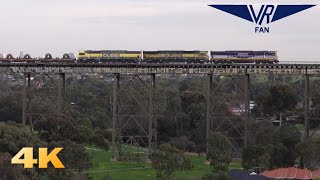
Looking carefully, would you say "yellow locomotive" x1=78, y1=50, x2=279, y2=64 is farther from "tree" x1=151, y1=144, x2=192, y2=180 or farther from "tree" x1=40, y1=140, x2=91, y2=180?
"tree" x1=40, y1=140, x2=91, y2=180

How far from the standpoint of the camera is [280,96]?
75.9 metres

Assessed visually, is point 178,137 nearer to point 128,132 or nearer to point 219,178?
point 128,132

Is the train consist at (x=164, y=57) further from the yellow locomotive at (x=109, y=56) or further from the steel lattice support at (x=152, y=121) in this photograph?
the steel lattice support at (x=152, y=121)

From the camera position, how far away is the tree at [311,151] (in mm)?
45156

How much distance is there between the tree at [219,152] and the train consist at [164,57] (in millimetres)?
8714

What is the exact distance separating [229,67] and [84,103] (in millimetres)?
32295

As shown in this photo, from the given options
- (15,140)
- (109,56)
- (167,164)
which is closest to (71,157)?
(15,140)

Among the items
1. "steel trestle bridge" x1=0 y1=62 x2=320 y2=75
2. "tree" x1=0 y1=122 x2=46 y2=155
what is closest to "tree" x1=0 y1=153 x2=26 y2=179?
"tree" x1=0 y1=122 x2=46 y2=155

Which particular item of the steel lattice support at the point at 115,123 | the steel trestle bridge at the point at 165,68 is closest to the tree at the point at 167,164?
the steel lattice support at the point at 115,123

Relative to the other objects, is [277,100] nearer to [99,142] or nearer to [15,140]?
[99,142]

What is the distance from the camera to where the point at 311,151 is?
1786 inches

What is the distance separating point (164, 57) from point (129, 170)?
A: 1106 cm

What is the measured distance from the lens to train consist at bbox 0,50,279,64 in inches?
2141

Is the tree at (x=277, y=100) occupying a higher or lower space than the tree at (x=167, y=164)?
higher
